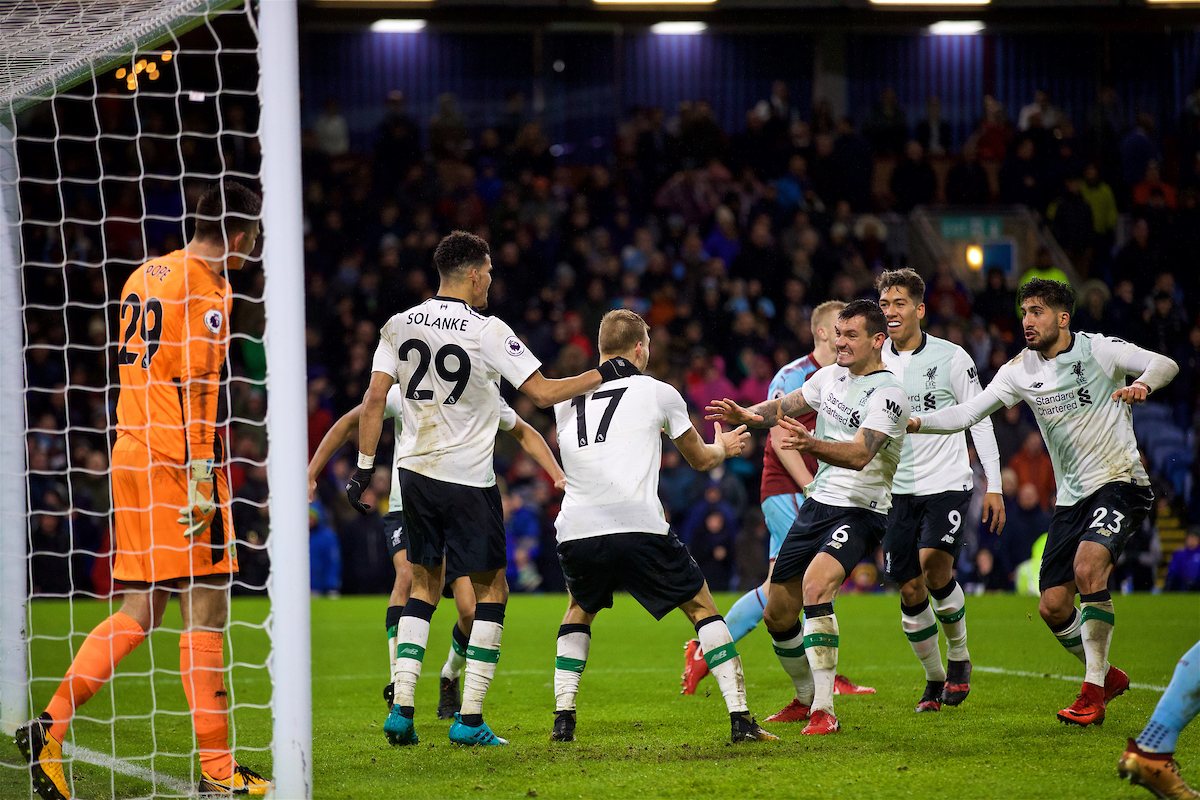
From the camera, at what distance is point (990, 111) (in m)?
21.4

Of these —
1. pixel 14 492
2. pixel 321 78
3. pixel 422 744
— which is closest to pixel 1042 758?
pixel 422 744

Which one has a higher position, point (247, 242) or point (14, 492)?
point (247, 242)

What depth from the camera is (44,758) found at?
4.99 meters

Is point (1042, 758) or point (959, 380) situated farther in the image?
point (959, 380)

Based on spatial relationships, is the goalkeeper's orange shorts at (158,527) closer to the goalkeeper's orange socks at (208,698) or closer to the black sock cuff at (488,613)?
the goalkeeper's orange socks at (208,698)

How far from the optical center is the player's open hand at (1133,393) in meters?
6.04

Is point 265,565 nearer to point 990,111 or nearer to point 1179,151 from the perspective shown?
point 990,111

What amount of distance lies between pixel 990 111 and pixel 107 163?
1527 centimetres

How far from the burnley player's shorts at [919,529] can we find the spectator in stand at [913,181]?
1419cm

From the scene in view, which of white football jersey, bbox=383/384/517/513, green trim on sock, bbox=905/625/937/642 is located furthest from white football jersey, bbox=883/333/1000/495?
white football jersey, bbox=383/384/517/513

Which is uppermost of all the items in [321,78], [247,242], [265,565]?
[321,78]

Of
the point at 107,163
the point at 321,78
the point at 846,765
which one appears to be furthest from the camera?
the point at 321,78

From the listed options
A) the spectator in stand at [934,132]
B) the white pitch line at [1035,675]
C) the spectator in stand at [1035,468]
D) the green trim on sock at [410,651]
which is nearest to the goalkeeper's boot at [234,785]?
the green trim on sock at [410,651]

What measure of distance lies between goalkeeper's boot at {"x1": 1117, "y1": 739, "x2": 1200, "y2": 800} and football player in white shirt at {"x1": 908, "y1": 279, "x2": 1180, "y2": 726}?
1.95m
